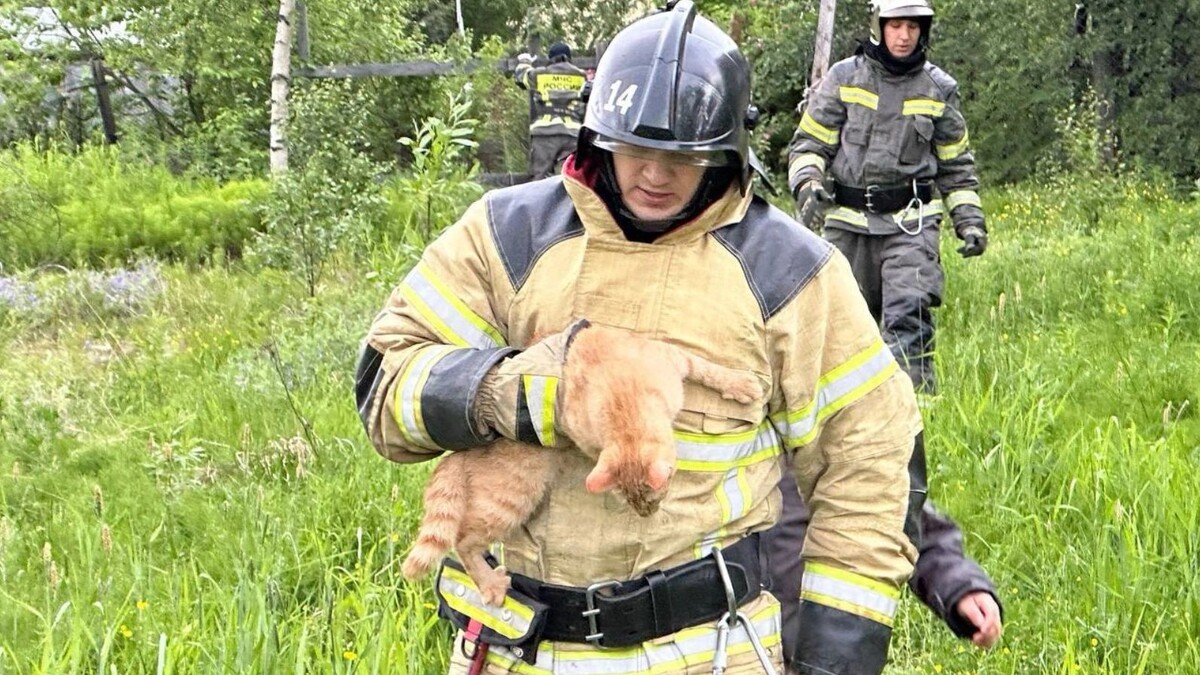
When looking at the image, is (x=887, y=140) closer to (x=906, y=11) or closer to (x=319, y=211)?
(x=906, y=11)

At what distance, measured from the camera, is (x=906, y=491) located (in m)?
1.86

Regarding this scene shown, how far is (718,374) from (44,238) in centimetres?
979

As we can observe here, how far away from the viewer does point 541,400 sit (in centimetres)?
165

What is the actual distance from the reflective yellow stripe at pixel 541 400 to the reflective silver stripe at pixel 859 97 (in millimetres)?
4512

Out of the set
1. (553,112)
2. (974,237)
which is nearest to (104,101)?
(553,112)

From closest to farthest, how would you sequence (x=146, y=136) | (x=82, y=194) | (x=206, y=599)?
1. (x=206, y=599)
2. (x=82, y=194)
3. (x=146, y=136)

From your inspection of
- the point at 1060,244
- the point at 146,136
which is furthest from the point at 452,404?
the point at 146,136

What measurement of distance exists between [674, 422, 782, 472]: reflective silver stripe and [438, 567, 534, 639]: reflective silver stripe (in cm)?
34

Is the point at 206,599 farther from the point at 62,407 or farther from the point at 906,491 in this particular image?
the point at 62,407

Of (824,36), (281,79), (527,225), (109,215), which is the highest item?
(527,225)

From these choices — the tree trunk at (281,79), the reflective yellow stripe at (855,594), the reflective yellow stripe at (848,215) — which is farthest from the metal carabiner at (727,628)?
the tree trunk at (281,79)

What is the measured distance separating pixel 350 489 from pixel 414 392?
7.35 ft

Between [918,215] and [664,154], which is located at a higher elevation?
[664,154]

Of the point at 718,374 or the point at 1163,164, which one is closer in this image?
the point at 718,374
